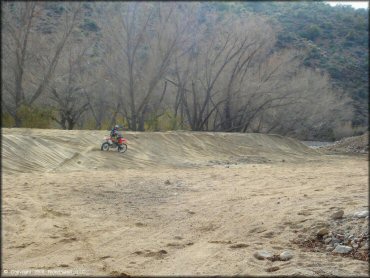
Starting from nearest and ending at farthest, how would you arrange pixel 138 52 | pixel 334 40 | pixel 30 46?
pixel 138 52
pixel 30 46
pixel 334 40

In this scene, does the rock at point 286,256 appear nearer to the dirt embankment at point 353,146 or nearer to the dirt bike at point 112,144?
the dirt bike at point 112,144

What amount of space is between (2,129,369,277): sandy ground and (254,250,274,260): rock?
0.09 m

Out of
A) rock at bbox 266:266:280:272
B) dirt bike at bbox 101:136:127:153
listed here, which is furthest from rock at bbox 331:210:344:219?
dirt bike at bbox 101:136:127:153

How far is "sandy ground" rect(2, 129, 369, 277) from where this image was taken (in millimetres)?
5879

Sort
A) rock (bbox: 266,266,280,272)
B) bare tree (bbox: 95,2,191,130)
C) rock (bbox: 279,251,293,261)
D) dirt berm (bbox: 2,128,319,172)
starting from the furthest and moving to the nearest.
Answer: bare tree (bbox: 95,2,191,130) < dirt berm (bbox: 2,128,319,172) < rock (bbox: 279,251,293,261) < rock (bbox: 266,266,280,272)

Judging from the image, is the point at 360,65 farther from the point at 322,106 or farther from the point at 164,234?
the point at 164,234

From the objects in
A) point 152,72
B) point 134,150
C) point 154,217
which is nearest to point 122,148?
point 134,150

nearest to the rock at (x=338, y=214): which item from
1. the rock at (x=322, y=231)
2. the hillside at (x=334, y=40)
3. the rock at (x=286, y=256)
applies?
the rock at (x=322, y=231)

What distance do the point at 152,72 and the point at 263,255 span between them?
26007mm

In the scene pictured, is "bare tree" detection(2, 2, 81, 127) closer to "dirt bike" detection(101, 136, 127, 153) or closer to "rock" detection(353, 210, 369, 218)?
"dirt bike" detection(101, 136, 127, 153)

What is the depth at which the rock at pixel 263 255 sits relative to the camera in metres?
5.91

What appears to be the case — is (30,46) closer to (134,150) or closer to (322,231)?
(134,150)

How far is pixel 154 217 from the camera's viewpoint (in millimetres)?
9266

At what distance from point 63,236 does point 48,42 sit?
26.7 metres
